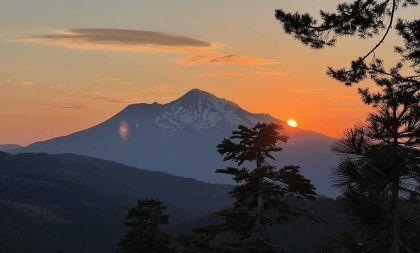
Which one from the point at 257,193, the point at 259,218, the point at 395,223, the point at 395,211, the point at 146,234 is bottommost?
the point at 146,234

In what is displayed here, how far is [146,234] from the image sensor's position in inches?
1539

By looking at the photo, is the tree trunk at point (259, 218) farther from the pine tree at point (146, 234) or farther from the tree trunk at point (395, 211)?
the pine tree at point (146, 234)

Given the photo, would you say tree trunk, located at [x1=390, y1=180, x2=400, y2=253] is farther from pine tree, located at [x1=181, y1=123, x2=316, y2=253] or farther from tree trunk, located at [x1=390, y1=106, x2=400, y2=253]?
pine tree, located at [x1=181, y1=123, x2=316, y2=253]

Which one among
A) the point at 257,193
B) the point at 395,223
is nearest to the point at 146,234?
the point at 257,193

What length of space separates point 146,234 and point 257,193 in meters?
21.0

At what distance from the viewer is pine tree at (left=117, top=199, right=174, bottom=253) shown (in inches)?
1540

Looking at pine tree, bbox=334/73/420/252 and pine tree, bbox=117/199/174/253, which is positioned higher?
pine tree, bbox=334/73/420/252

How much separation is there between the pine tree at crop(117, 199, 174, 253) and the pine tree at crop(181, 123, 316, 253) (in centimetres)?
2023

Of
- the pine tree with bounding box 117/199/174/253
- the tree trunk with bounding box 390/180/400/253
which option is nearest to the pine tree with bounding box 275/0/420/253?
the tree trunk with bounding box 390/180/400/253

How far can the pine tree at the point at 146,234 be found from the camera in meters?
39.1

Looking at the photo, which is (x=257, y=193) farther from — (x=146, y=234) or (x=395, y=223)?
(x=146, y=234)

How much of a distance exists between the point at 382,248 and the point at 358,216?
118 centimetres

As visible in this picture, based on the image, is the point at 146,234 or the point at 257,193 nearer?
the point at 257,193

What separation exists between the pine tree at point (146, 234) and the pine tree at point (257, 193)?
2023 cm
